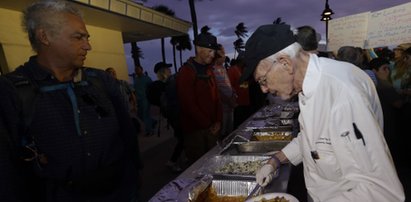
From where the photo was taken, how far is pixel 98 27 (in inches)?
304

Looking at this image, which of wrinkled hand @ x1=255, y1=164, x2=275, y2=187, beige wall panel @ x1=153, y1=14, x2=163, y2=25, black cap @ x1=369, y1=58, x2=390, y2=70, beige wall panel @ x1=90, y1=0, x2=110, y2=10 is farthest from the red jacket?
beige wall panel @ x1=153, y1=14, x2=163, y2=25

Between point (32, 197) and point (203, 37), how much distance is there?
7.76 feet

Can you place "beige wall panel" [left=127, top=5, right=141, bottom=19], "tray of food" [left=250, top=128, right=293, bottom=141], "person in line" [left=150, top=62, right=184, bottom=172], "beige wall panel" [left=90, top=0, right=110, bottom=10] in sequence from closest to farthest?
"tray of food" [left=250, top=128, right=293, bottom=141] < "person in line" [left=150, top=62, right=184, bottom=172] < "beige wall panel" [left=90, top=0, right=110, bottom=10] < "beige wall panel" [left=127, top=5, right=141, bottom=19]

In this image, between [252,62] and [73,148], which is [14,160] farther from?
[252,62]

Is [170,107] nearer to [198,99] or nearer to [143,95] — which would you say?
[198,99]

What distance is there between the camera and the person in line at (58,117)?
1.29 m

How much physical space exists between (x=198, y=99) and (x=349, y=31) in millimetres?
1763

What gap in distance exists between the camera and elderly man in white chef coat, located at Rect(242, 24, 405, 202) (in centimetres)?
87

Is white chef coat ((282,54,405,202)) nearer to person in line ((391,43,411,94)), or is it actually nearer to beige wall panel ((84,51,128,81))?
person in line ((391,43,411,94))

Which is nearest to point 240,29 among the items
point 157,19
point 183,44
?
point 183,44

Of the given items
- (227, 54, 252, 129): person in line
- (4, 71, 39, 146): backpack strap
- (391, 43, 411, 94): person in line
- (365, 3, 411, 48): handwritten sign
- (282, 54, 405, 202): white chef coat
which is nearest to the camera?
(282, 54, 405, 202): white chef coat

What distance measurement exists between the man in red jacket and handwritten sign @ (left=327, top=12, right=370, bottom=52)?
1384 mm

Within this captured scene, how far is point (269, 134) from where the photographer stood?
301 cm

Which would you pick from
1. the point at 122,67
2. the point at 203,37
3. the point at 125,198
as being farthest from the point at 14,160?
the point at 122,67
